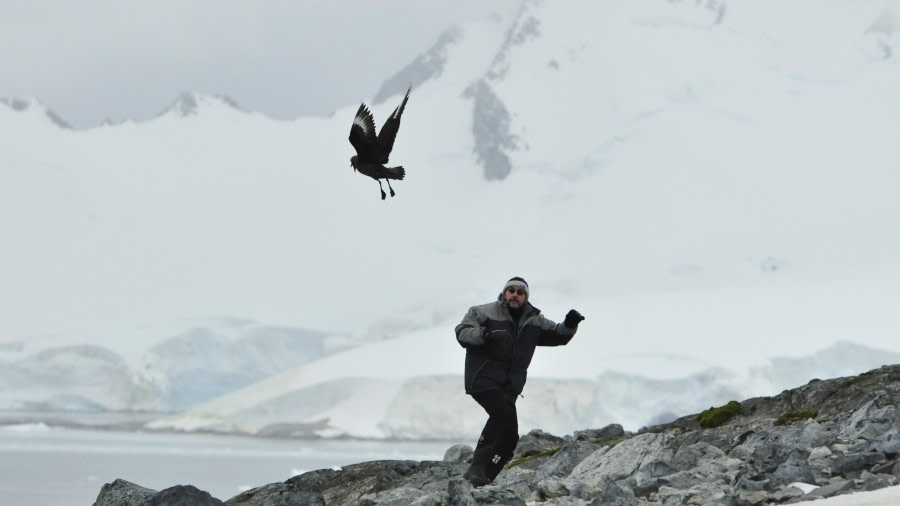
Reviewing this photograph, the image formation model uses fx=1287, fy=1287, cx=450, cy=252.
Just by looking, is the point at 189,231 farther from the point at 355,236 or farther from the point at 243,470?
the point at 243,470

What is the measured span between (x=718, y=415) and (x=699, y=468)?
4.58 meters

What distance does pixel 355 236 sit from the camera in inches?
5458

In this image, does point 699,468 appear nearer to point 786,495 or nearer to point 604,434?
point 786,495

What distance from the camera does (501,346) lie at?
9.38m

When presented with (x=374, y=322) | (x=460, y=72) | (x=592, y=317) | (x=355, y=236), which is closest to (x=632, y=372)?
(x=592, y=317)

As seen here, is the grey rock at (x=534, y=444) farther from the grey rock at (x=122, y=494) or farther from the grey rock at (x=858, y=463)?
the grey rock at (x=858, y=463)

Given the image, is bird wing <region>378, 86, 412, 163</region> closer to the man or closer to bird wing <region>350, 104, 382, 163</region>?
bird wing <region>350, 104, 382, 163</region>

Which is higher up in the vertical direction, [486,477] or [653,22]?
[653,22]

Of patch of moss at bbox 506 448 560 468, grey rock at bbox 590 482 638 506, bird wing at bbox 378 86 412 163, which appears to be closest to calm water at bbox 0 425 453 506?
patch of moss at bbox 506 448 560 468

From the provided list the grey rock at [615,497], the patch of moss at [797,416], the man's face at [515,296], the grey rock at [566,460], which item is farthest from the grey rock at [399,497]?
the patch of moss at [797,416]

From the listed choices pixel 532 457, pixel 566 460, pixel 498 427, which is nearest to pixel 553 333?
pixel 498 427

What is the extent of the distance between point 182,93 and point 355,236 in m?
31.6

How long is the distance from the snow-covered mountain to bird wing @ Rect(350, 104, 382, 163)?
62.2 m

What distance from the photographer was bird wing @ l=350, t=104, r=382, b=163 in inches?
543
